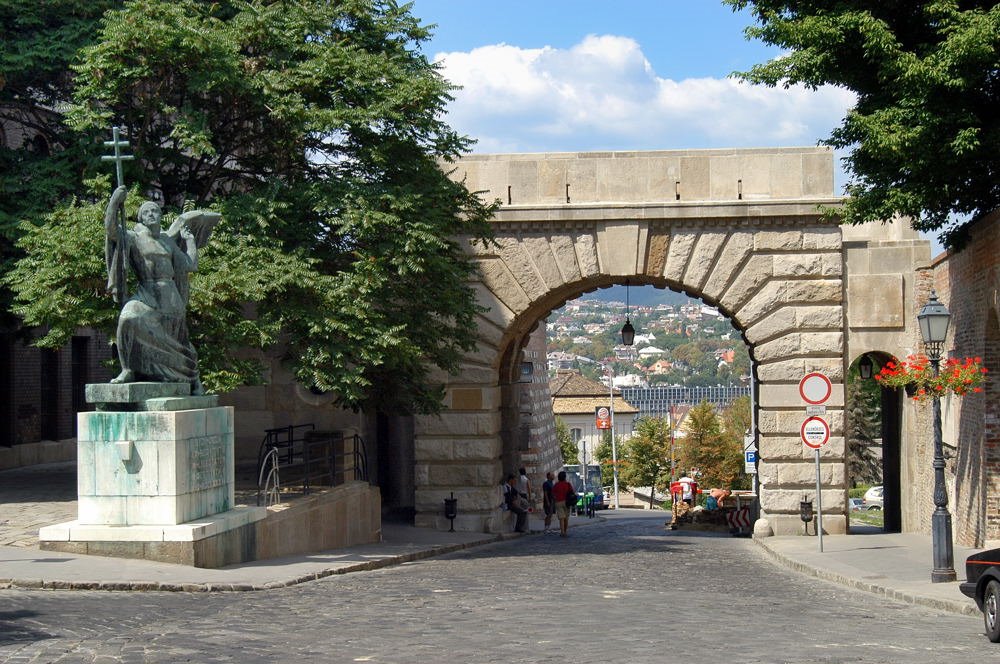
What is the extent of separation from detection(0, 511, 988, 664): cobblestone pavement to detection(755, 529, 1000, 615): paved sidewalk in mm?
311

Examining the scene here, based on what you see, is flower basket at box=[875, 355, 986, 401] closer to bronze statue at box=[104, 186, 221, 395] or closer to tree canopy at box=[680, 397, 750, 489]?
bronze statue at box=[104, 186, 221, 395]

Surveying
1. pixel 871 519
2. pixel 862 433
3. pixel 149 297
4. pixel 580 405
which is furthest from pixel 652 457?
pixel 149 297

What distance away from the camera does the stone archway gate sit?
25.2 metres

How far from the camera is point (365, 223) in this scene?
65.1 feet

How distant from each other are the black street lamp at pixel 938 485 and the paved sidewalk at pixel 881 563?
0.72 feet

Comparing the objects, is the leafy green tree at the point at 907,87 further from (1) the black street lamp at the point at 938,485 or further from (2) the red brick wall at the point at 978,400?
(1) the black street lamp at the point at 938,485

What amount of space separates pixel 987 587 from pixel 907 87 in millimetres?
8408

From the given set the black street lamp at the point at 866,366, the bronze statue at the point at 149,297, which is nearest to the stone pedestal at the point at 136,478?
the bronze statue at the point at 149,297

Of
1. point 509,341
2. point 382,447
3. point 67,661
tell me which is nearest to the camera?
point 67,661

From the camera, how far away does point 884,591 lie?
51.4 ft

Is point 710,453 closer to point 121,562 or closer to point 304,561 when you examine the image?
point 304,561

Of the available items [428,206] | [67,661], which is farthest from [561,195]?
[67,661]

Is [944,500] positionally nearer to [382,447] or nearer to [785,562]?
[785,562]

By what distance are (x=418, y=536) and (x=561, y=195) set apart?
6.98 metres
